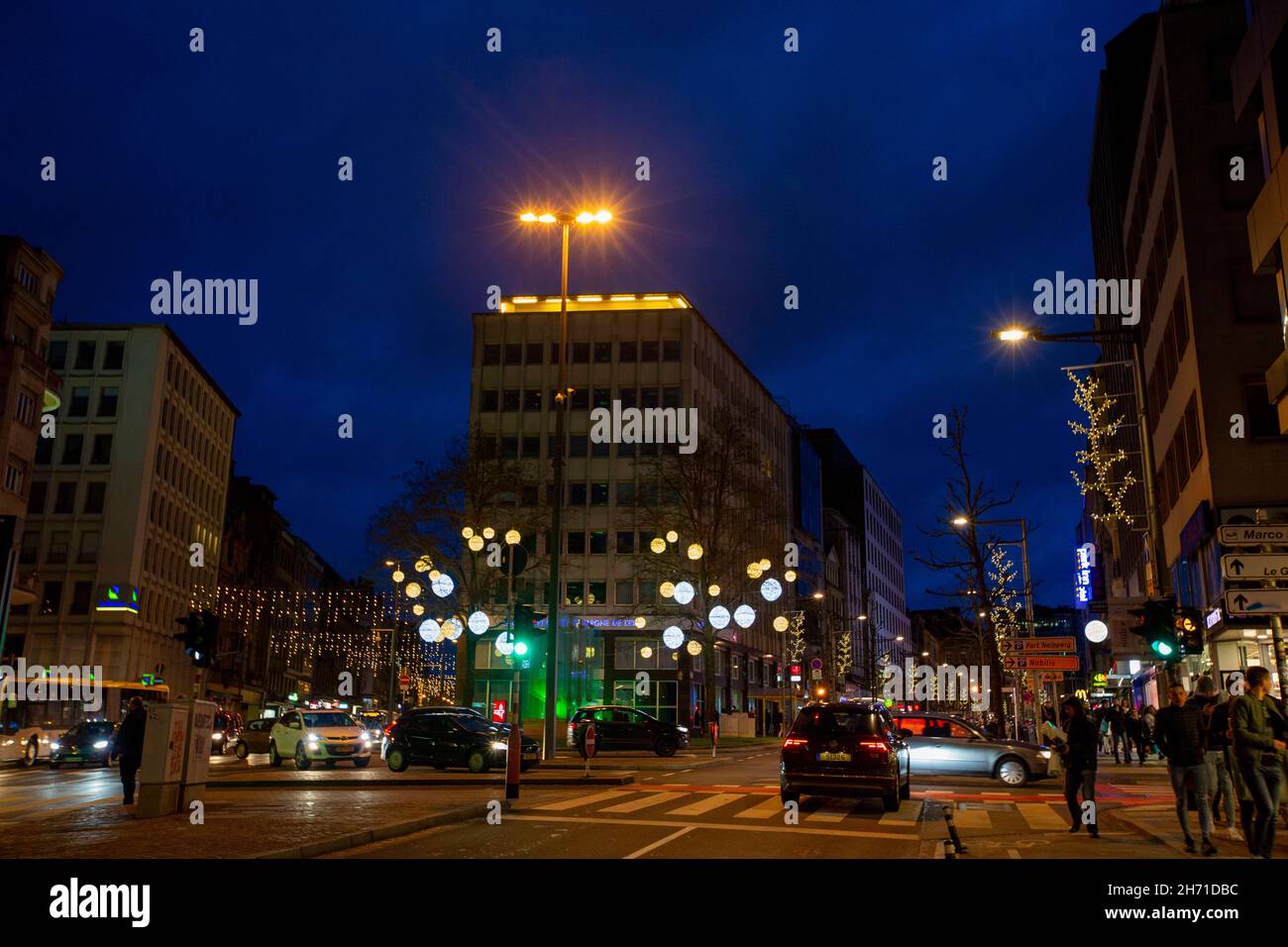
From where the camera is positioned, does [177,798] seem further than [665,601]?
No

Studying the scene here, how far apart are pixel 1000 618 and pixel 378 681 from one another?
114 metres

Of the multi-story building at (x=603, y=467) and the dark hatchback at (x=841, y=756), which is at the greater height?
the multi-story building at (x=603, y=467)

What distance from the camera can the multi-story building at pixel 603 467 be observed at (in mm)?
65375

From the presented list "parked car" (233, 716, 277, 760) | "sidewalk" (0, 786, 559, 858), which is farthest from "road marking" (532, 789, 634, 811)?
"parked car" (233, 716, 277, 760)

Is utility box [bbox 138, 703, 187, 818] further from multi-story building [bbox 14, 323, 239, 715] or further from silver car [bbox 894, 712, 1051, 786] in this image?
multi-story building [bbox 14, 323, 239, 715]

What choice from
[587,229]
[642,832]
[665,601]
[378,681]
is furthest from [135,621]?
[378,681]

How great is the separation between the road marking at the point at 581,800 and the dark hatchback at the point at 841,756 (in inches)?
134

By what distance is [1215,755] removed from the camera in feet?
44.4

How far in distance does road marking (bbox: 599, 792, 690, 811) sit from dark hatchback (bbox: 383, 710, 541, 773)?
26.5 feet

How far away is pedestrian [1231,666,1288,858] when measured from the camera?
35.0ft

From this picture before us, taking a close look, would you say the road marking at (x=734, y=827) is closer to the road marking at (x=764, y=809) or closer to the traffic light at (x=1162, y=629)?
the road marking at (x=764, y=809)

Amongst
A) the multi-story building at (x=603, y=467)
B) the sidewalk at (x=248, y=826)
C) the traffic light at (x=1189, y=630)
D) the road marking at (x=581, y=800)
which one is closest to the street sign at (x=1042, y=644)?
the traffic light at (x=1189, y=630)
